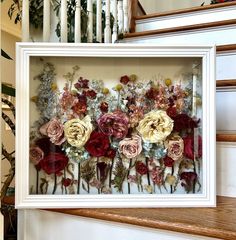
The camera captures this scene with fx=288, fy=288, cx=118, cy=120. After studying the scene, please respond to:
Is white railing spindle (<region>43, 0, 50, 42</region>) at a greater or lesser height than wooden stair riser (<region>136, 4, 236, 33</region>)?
lesser

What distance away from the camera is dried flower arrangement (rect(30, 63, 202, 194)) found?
86 cm

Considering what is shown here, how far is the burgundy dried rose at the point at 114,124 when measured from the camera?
34.3 inches

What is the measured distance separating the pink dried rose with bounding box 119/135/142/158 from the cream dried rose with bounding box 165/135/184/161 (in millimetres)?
84

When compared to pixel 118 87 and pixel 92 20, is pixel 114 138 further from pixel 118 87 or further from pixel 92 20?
pixel 92 20

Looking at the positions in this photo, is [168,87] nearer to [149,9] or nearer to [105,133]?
[105,133]

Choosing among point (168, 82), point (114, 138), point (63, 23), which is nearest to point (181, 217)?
point (114, 138)

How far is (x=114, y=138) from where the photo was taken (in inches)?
34.4

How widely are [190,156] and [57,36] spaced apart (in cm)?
68

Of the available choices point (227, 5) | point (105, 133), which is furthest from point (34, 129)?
point (227, 5)

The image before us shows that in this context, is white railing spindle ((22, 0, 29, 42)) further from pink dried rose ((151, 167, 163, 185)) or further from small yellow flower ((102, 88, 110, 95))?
pink dried rose ((151, 167, 163, 185))

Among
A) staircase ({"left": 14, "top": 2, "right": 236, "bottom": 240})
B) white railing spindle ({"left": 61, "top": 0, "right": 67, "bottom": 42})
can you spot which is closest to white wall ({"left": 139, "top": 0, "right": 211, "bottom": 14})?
staircase ({"left": 14, "top": 2, "right": 236, "bottom": 240})

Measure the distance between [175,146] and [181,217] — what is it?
0.21m

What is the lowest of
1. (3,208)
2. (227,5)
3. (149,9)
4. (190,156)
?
(3,208)

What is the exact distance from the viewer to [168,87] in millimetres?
889
